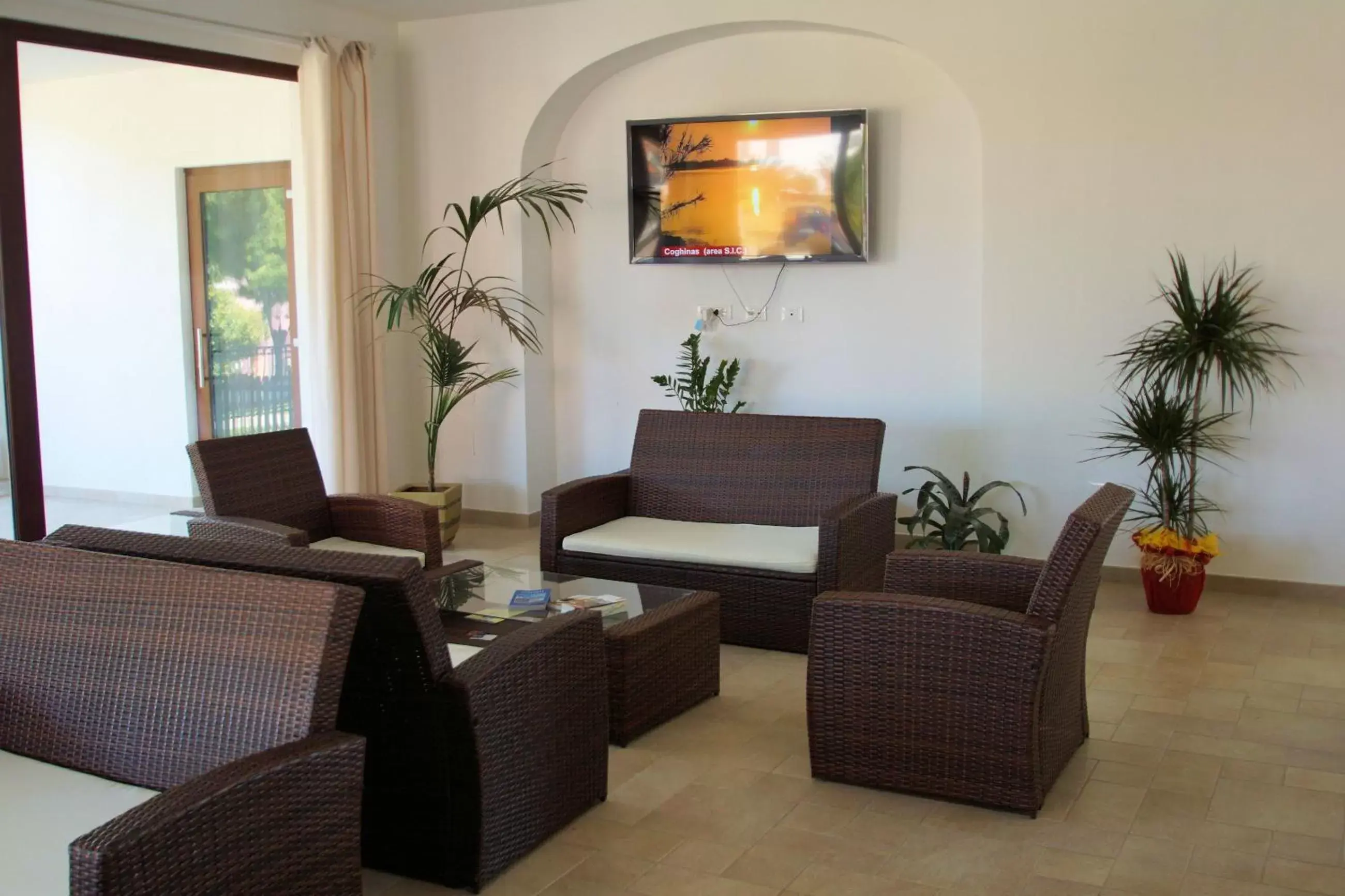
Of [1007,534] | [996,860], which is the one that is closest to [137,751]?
[996,860]

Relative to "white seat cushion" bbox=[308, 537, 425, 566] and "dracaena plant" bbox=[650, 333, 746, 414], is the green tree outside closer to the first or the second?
"dracaena plant" bbox=[650, 333, 746, 414]

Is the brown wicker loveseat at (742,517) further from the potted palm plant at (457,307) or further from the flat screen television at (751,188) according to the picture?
the potted palm plant at (457,307)

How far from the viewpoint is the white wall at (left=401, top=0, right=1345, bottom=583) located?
5.21 meters

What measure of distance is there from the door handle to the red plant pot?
213 inches

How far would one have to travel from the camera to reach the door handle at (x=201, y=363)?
7.55m

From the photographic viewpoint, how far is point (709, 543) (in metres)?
4.88

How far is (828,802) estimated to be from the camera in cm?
342

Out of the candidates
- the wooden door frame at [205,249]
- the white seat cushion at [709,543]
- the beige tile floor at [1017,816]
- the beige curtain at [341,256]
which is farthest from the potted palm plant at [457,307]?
the beige tile floor at [1017,816]

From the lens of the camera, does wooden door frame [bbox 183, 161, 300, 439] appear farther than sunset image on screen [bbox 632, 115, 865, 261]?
Yes

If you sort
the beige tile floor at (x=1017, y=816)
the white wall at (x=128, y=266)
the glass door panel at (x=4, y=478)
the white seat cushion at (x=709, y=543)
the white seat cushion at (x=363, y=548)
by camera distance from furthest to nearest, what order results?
the white wall at (x=128, y=266) → the glass door panel at (x=4, y=478) → the white seat cushion at (x=363, y=548) → the white seat cushion at (x=709, y=543) → the beige tile floor at (x=1017, y=816)

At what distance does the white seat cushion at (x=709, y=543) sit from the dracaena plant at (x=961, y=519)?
2.51 ft

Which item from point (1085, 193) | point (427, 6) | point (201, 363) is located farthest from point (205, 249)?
point (1085, 193)

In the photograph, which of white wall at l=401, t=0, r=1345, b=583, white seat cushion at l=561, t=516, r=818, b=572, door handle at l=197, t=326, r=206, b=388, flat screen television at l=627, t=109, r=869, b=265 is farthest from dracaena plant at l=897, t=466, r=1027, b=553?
door handle at l=197, t=326, r=206, b=388

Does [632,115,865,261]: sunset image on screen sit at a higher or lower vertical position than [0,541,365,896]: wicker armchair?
higher
